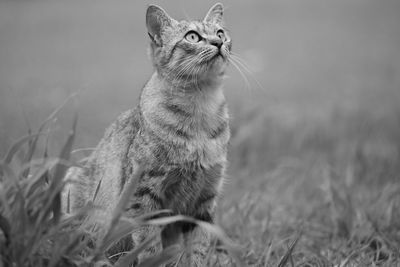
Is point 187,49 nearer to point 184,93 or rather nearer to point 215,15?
point 184,93

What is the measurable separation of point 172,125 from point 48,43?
813 cm

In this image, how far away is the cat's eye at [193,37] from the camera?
11.0 feet

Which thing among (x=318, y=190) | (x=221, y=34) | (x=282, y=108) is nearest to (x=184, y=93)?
(x=221, y=34)

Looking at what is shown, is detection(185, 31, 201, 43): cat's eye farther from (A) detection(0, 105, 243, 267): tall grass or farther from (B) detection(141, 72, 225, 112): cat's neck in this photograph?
(A) detection(0, 105, 243, 267): tall grass

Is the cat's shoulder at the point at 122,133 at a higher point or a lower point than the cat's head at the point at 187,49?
lower

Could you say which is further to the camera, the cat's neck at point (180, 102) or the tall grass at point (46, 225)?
the cat's neck at point (180, 102)

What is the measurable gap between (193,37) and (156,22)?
0.30 metres

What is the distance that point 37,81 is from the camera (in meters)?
7.45

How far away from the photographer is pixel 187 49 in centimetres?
330

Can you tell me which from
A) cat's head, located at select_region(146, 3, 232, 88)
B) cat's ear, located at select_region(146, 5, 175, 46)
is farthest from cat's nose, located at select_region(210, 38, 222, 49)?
cat's ear, located at select_region(146, 5, 175, 46)

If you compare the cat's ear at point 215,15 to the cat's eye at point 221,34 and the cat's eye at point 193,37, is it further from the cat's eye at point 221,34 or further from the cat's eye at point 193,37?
the cat's eye at point 193,37

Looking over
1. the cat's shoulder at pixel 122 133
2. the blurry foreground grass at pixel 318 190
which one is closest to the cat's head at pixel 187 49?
the cat's shoulder at pixel 122 133

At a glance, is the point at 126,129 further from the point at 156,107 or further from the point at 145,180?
the point at 145,180

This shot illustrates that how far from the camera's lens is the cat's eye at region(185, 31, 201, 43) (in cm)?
334
